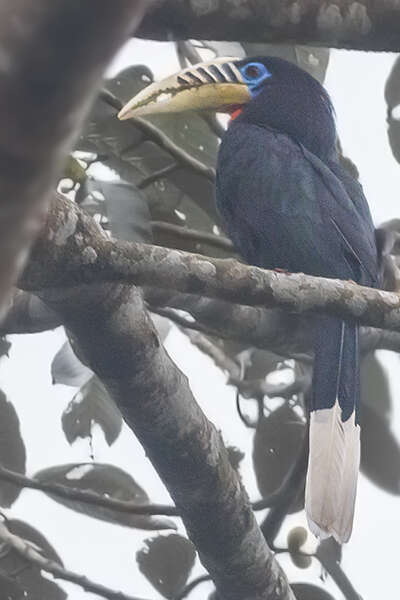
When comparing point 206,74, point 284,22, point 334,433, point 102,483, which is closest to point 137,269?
point 284,22

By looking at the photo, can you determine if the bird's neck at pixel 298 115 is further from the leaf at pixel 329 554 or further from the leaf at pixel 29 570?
the leaf at pixel 29 570

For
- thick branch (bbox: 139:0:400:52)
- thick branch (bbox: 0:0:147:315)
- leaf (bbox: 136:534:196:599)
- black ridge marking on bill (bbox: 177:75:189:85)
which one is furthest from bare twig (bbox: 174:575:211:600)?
thick branch (bbox: 0:0:147:315)

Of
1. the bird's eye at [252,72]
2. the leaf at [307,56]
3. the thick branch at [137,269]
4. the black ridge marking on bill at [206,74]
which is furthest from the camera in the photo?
the bird's eye at [252,72]

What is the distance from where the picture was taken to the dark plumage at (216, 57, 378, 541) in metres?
2.64

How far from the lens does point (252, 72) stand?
3.51 metres

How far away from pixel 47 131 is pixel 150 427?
176 cm

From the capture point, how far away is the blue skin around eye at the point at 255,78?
348 cm

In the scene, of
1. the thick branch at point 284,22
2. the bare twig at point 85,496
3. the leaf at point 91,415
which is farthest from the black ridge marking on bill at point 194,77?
the bare twig at point 85,496

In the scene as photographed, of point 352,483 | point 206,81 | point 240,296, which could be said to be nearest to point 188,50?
point 206,81

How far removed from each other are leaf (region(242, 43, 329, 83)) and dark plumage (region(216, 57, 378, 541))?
218 mm

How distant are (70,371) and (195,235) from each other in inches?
21.5

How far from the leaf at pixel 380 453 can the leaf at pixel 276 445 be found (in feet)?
0.59

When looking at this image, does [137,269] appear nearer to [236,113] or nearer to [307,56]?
[236,113]

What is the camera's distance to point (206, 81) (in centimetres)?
327
